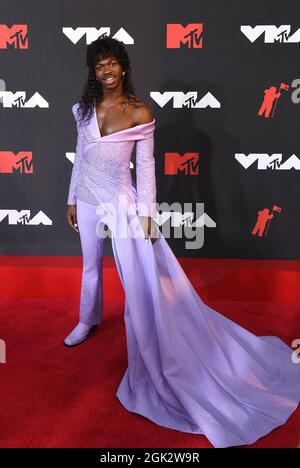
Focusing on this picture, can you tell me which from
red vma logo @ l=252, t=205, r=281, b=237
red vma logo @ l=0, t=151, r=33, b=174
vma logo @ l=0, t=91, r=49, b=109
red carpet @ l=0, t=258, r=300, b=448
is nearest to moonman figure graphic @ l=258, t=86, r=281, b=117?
red vma logo @ l=252, t=205, r=281, b=237

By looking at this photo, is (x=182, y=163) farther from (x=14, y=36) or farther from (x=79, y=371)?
(x=79, y=371)

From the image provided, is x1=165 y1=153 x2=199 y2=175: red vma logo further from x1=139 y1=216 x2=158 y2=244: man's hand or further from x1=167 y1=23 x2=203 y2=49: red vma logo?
x1=139 y1=216 x2=158 y2=244: man's hand

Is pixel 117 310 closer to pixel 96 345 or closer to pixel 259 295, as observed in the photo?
pixel 96 345

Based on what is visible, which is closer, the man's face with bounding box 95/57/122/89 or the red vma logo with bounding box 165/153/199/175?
the man's face with bounding box 95/57/122/89

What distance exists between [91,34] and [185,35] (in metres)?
0.62

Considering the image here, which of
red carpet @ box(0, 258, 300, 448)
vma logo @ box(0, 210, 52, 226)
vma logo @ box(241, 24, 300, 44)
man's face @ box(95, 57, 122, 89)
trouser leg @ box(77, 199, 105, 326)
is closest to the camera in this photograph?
red carpet @ box(0, 258, 300, 448)

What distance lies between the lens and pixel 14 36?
3.18m

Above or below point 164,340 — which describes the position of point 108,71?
above

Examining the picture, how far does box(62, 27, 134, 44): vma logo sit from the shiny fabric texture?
1198 millimetres

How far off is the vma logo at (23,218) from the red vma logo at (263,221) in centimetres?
149

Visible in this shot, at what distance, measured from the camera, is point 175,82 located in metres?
3.20

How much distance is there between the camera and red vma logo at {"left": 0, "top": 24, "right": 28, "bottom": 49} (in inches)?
125

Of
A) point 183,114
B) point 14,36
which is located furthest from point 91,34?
point 183,114
